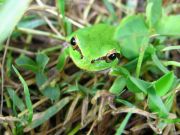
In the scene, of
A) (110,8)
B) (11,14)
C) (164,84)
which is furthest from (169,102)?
(110,8)

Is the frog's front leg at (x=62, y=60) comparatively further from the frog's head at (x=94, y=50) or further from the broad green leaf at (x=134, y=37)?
the broad green leaf at (x=134, y=37)

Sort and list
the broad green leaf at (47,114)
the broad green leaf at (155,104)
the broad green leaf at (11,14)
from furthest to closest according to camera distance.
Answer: the broad green leaf at (47,114) → the broad green leaf at (155,104) → the broad green leaf at (11,14)

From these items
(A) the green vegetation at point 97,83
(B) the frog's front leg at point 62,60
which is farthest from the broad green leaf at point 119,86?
(B) the frog's front leg at point 62,60

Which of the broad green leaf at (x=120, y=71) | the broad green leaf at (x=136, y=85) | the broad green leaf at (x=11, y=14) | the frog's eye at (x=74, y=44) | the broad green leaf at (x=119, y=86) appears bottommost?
the broad green leaf at (x=119, y=86)

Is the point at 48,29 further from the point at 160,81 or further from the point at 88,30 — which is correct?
the point at 160,81

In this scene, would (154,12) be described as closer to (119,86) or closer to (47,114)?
(119,86)

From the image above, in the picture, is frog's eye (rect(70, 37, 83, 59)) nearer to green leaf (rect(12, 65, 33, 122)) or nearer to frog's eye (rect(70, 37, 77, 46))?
frog's eye (rect(70, 37, 77, 46))

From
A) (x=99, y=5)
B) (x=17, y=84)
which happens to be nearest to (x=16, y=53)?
(x=17, y=84)
